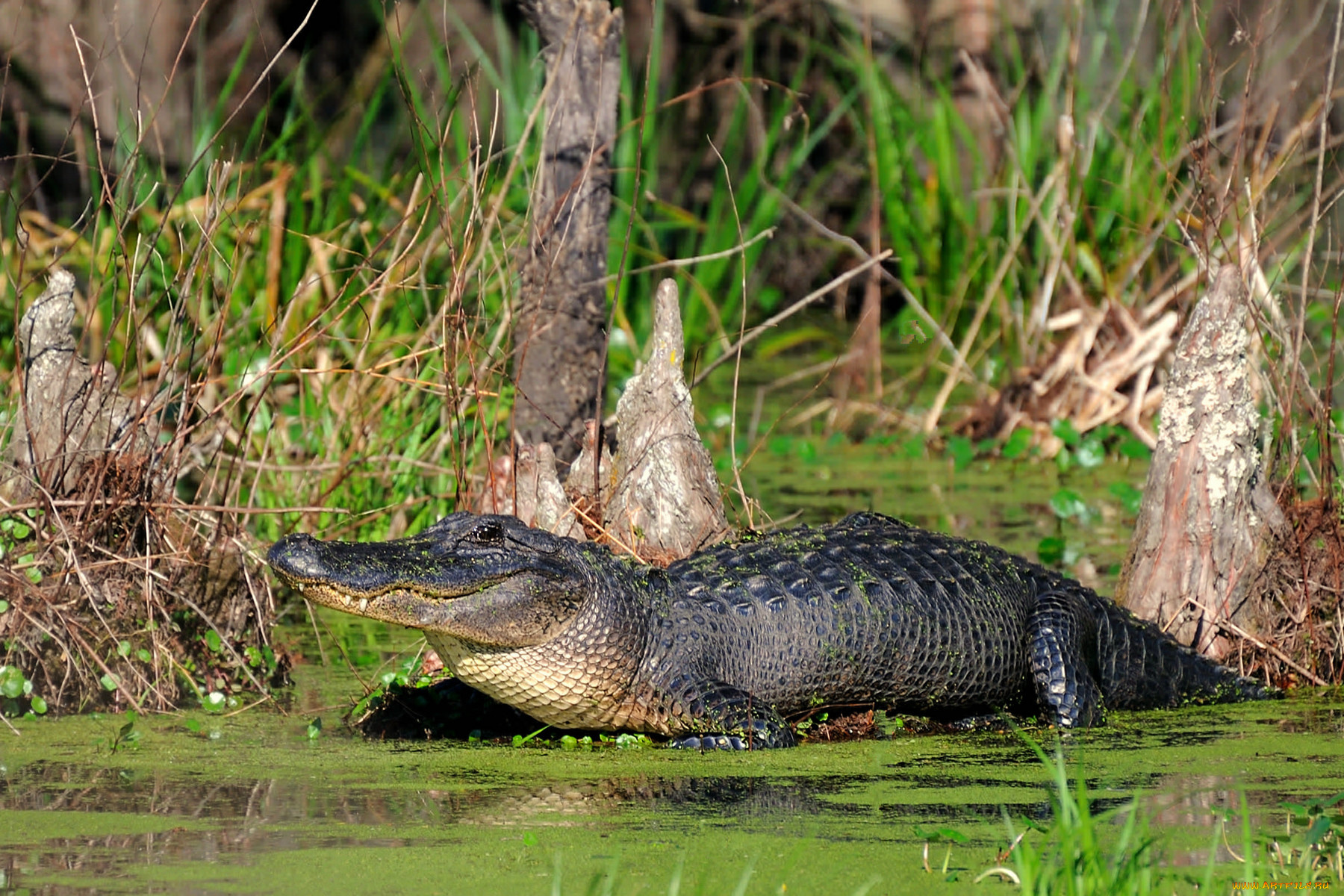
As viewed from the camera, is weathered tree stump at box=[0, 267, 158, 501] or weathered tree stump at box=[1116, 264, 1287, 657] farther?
weathered tree stump at box=[1116, 264, 1287, 657]

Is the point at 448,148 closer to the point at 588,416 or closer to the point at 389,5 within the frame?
the point at 588,416

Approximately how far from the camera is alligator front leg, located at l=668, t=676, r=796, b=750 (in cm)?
432

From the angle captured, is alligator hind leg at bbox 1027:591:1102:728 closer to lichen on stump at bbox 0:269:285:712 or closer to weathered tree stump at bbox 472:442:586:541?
weathered tree stump at bbox 472:442:586:541

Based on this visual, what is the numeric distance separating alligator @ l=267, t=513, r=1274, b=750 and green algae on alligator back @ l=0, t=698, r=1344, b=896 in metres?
0.17

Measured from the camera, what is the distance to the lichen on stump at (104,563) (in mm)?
4547

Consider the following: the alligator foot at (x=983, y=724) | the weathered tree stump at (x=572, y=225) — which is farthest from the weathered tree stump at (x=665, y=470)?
the weathered tree stump at (x=572, y=225)

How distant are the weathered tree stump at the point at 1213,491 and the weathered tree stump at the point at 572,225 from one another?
7.06ft

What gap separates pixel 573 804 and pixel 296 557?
0.91 m

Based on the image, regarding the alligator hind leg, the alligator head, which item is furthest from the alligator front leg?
the alligator hind leg

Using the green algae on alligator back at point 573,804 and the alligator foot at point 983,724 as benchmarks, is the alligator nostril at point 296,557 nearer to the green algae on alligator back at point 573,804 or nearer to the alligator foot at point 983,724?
the green algae on alligator back at point 573,804

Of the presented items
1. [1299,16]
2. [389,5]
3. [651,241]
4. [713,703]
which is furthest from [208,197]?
[1299,16]

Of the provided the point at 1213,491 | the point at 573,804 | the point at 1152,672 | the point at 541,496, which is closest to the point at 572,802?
the point at 573,804

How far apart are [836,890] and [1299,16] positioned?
12012mm

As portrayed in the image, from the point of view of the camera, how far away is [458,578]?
14.0 feet
